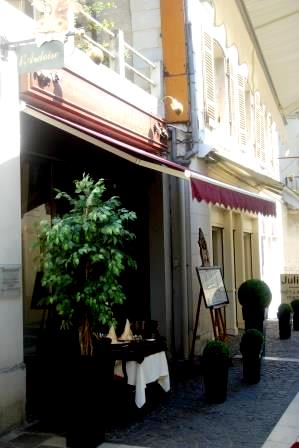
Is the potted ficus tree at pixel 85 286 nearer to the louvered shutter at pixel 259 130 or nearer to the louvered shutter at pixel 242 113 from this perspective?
the louvered shutter at pixel 242 113

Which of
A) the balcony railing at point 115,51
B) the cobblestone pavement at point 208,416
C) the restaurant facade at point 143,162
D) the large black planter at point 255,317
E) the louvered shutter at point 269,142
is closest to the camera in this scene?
the cobblestone pavement at point 208,416

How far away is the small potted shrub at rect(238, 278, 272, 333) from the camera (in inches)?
431

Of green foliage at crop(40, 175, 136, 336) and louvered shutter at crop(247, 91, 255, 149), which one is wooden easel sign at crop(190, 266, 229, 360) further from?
louvered shutter at crop(247, 91, 255, 149)

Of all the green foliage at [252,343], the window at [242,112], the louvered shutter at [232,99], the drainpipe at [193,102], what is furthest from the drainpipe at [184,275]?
the window at [242,112]

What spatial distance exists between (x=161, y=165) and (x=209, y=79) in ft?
16.1

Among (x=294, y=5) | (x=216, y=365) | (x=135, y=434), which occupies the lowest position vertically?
(x=135, y=434)

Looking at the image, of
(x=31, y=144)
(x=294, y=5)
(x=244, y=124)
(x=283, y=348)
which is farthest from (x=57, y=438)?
(x=244, y=124)

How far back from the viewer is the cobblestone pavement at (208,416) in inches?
232

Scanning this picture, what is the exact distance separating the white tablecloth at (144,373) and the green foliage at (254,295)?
3904 mm

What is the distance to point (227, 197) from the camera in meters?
8.69

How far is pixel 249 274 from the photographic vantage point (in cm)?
1617

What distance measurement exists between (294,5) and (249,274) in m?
9.90

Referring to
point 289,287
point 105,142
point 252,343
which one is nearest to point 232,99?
point 289,287

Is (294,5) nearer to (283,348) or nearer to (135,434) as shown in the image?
(135,434)
